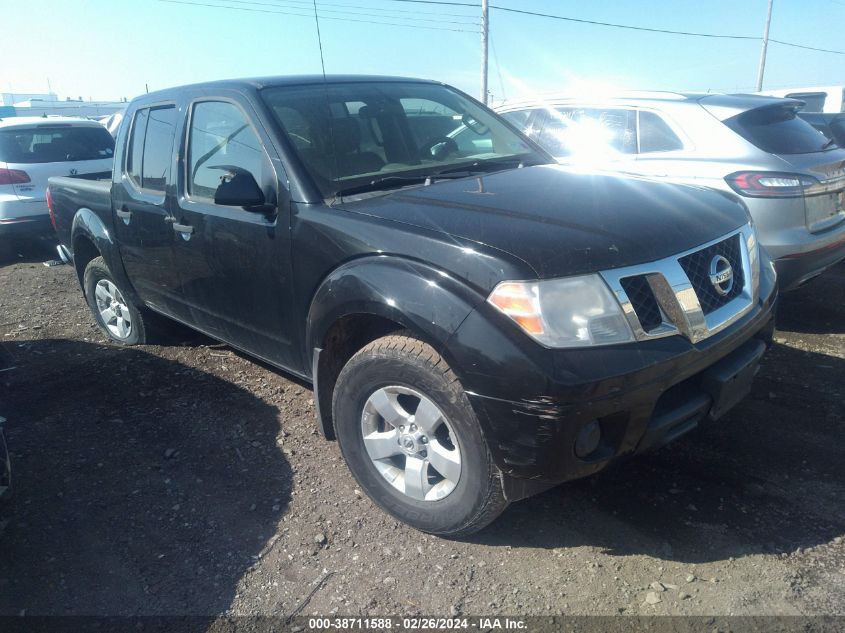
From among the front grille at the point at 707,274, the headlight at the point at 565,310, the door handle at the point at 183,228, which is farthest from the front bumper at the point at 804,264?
the door handle at the point at 183,228

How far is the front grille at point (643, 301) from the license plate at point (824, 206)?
9.34 feet

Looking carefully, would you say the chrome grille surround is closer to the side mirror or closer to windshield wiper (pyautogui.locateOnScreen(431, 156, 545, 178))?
windshield wiper (pyautogui.locateOnScreen(431, 156, 545, 178))

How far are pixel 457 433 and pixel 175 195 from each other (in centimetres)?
233

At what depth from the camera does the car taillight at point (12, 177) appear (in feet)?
26.3

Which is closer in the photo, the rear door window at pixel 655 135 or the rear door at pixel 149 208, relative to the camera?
the rear door at pixel 149 208

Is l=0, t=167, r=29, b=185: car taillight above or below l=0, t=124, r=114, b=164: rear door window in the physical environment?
below

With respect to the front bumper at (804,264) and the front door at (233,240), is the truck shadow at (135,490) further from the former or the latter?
the front bumper at (804,264)

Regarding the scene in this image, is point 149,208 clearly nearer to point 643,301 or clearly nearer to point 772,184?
point 643,301

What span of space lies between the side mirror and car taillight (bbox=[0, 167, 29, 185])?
21.7 feet

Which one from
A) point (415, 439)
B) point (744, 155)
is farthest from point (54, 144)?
point (744, 155)

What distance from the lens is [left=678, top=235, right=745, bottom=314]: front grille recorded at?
2.49 metres

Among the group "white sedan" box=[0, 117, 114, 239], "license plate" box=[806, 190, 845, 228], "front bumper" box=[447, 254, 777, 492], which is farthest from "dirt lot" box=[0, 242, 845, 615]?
"white sedan" box=[0, 117, 114, 239]

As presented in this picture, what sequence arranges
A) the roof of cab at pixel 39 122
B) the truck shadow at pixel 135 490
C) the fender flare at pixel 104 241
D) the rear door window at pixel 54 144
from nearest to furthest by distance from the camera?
1. the truck shadow at pixel 135 490
2. the fender flare at pixel 104 241
3. the rear door window at pixel 54 144
4. the roof of cab at pixel 39 122

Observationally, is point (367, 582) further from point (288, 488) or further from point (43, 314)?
point (43, 314)
